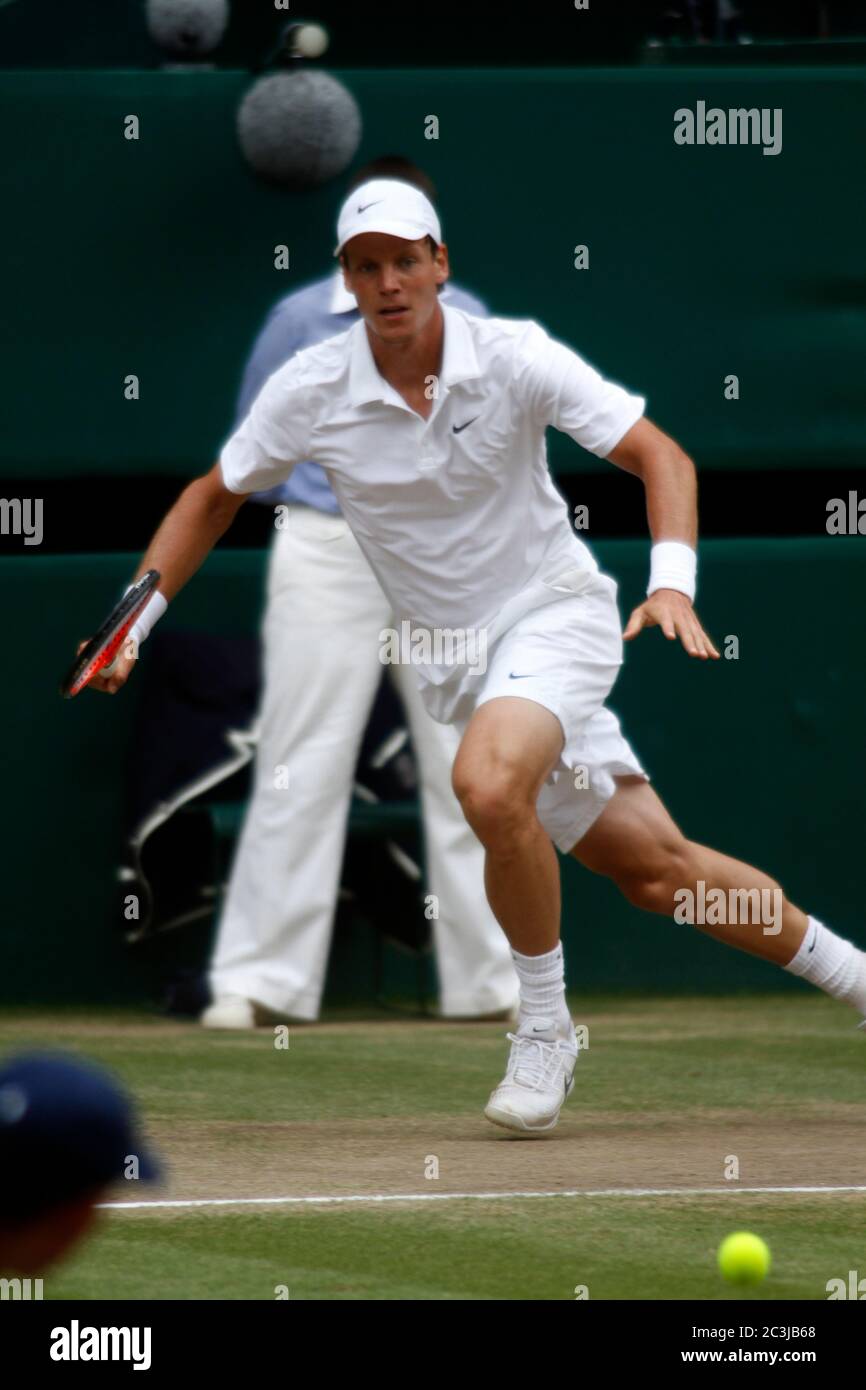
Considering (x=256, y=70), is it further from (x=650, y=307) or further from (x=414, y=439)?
(x=414, y=439)

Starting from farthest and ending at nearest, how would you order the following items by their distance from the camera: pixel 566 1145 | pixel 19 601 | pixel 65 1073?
pixel 19 601 → pixel 566 1145 → pixel 65 1073

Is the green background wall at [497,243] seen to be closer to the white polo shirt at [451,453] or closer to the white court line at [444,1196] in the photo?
the white polo shirt at [451,453]

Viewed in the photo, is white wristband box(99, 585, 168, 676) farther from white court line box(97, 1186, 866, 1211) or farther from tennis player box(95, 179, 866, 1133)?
white court line box(97, 1186, 866, 1211)

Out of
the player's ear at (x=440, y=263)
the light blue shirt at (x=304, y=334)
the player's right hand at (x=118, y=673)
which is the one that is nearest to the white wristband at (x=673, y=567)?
the player's ear at (x=440, y=263)

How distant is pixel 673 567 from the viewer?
520 centimetres

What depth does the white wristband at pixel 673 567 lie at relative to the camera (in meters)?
5.16

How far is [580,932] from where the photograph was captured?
28.2 ft

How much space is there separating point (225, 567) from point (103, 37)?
2246 millimetres

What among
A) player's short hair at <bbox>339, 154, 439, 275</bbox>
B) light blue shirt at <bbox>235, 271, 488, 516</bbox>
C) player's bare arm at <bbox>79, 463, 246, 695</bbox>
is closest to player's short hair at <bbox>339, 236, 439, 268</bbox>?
player's bare arm at <bbox>79, 463, 246, 695</bbox>

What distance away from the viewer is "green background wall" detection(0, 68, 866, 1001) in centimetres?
835
